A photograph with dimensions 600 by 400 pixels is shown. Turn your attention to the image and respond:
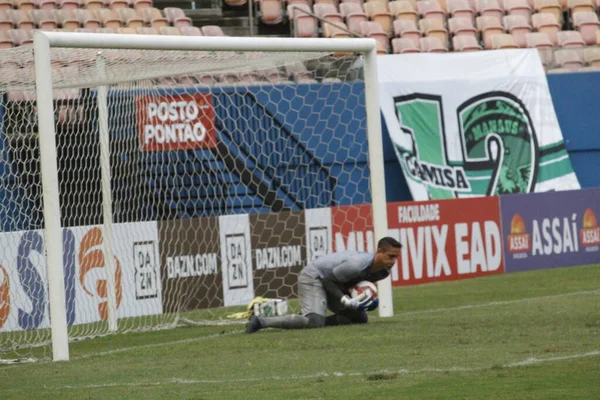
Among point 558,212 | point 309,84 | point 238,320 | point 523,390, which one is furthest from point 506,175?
point 523,390

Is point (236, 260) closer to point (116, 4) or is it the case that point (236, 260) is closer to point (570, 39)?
point (116, 4)

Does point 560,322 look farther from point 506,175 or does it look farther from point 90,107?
point 506,175

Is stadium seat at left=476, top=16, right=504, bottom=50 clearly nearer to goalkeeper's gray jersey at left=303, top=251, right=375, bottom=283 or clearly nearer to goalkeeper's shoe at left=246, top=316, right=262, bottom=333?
goalkeeper's gray jersey at left=303, top=251, right=375, bottom=283

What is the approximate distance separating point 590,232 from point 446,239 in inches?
124

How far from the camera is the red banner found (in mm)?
17828

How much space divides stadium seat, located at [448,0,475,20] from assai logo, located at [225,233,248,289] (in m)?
9.12

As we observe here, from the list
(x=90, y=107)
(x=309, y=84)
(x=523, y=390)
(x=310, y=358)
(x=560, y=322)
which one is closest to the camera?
(x=523, y=390)

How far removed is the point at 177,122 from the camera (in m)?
18.3

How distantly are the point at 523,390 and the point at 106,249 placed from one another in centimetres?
732

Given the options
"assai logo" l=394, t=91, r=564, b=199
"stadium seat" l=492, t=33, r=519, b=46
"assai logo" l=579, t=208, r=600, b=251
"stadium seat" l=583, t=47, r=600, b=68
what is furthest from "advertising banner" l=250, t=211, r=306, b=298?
"stadium seat" l=583, t=47, r=600, b=68

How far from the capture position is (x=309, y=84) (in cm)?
1969

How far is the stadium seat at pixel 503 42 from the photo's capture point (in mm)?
23984

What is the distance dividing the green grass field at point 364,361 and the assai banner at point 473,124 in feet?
21.9

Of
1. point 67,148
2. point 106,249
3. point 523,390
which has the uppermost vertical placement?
point 67,148
